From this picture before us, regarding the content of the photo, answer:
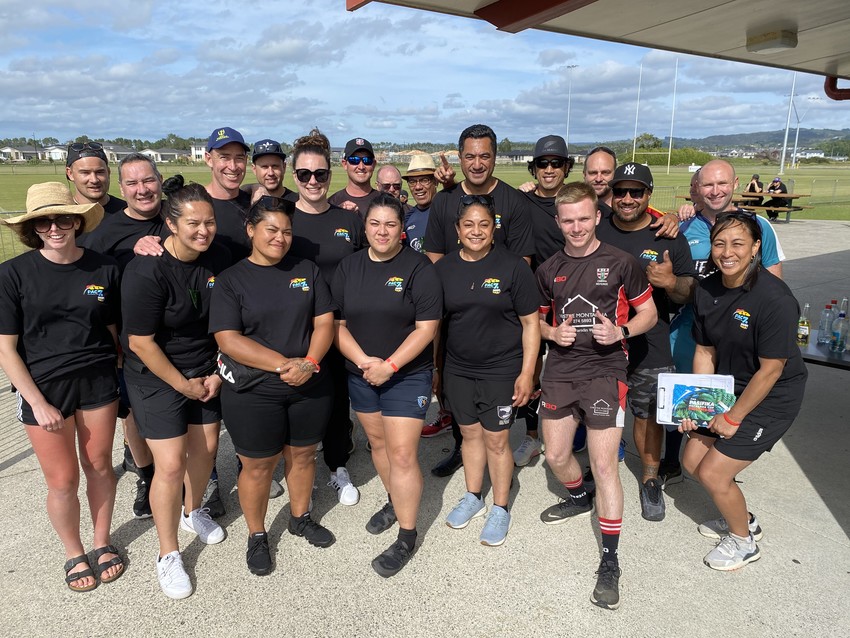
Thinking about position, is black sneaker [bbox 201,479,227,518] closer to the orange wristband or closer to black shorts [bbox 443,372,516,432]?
black shorts [bbox 443,372,516,432]

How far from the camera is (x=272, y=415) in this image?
3.31 metres

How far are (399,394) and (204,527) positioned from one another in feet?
5.21

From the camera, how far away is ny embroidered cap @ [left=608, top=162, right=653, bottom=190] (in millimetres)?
3666

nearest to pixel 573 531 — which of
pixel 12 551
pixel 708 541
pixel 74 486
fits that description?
pixel 708 541

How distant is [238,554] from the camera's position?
11.8ft

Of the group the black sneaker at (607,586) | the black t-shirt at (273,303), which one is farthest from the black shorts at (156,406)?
the black sneaker at (607,586)

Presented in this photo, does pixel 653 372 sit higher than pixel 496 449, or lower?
higher

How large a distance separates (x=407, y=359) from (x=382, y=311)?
324mm

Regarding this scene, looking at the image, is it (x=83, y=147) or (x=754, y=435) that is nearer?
(x=754, y=435)

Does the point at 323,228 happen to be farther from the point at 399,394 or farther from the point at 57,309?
the point at 57,309

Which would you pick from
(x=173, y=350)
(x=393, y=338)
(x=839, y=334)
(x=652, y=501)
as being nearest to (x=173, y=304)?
(x=173, y=350)

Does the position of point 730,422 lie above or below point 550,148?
below

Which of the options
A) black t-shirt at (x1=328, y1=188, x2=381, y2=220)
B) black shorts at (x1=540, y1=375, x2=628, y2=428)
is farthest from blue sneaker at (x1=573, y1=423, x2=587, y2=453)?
black t-shirt at (x1=328, y1=188, x2=381, y2=220)

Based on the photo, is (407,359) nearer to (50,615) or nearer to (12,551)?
(50,615)
